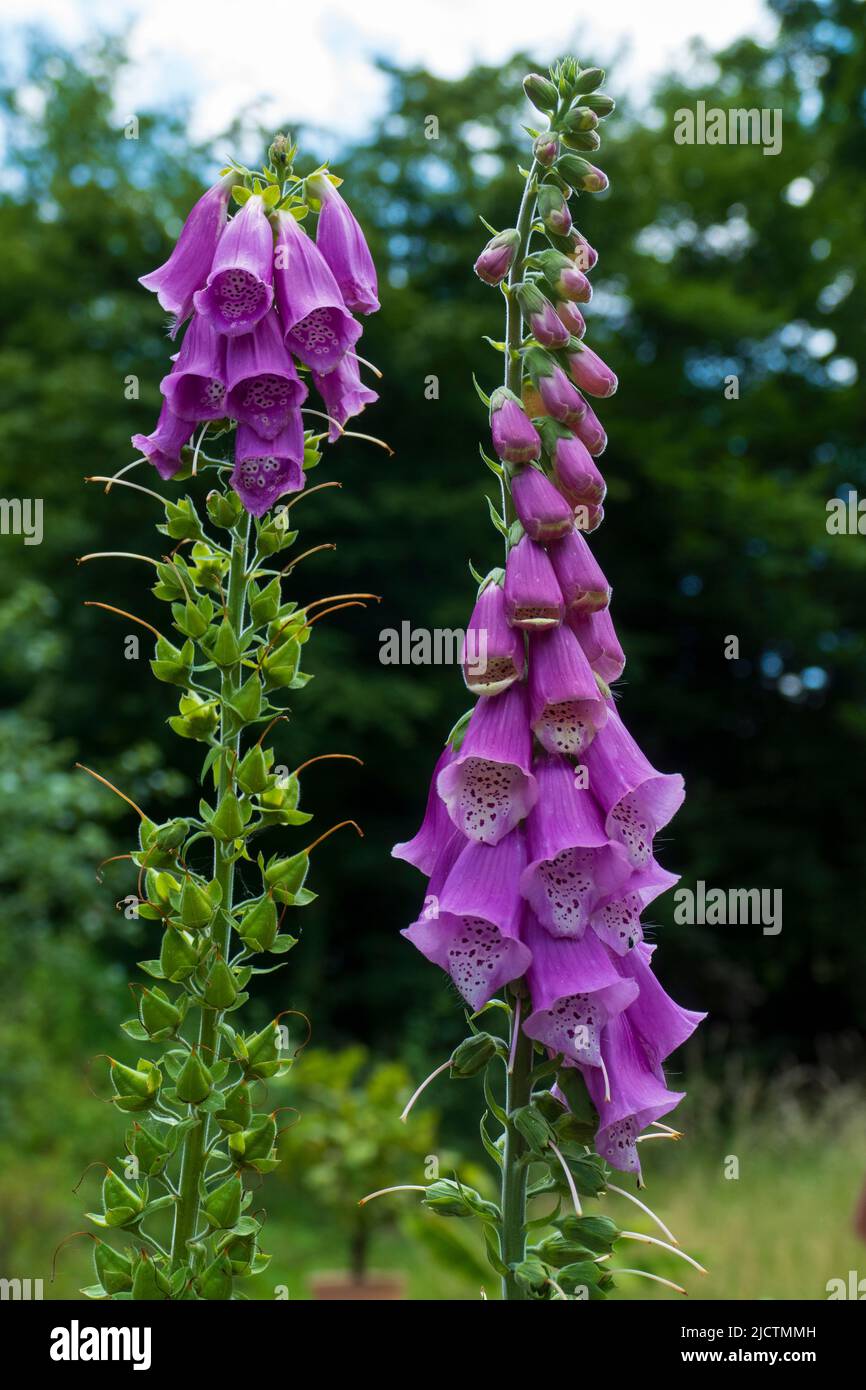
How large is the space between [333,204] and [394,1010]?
9539mm

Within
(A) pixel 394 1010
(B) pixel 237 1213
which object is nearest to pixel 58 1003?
(A) pixel 394 1010

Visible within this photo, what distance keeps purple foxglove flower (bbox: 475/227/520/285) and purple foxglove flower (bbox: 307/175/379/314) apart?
25cm

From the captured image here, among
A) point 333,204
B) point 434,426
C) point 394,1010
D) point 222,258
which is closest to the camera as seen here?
point 222,258

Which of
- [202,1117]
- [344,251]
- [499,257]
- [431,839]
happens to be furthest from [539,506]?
[202,1117]

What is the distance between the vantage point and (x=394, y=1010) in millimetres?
10711

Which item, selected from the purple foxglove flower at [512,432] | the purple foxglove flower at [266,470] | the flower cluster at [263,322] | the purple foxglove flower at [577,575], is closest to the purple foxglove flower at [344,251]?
the flower cluster at [263,322]

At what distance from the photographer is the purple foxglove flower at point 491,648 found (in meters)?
1.34

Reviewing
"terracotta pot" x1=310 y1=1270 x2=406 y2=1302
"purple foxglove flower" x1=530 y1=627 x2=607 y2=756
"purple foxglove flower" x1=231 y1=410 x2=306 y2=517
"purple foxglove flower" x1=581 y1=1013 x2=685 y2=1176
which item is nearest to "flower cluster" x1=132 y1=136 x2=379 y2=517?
"purple foxglove flower" x1=231 y1=410 x2=306 y2=517

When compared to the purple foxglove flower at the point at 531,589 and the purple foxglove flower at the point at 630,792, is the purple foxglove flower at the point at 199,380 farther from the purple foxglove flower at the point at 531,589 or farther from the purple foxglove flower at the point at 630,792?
the purple foxglove flower at the point at 630,792

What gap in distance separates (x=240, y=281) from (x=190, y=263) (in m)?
0.10

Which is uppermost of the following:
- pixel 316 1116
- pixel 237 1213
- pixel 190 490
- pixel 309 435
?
pixel 190 490

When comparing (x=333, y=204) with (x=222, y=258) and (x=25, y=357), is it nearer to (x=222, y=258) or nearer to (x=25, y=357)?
(x=222, y=258)

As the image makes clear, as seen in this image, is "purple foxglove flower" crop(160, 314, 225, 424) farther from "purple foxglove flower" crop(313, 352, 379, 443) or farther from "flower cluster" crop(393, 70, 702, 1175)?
"flower cluster" crop(393, 70, 702, 1175)

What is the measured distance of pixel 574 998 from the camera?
1300 millimetres
